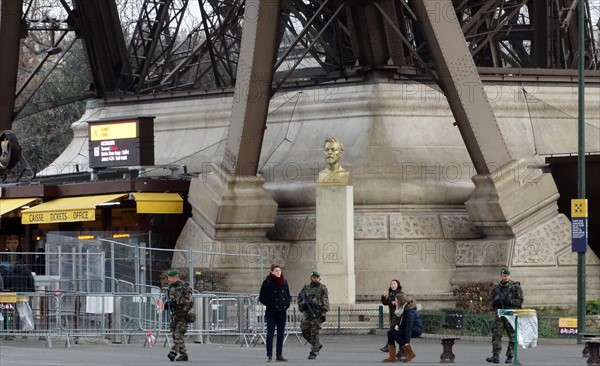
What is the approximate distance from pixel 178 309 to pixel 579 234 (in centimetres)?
1016

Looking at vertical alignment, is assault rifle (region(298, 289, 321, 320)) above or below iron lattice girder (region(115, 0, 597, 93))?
below

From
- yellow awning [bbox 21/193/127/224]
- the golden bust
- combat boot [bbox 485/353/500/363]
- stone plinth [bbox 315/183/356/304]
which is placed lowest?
combat boot [bbox 485/353/500/363]

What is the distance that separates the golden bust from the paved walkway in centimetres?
481

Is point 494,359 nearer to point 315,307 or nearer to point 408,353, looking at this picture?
point 408,353

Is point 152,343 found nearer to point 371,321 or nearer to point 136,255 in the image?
point 136,255

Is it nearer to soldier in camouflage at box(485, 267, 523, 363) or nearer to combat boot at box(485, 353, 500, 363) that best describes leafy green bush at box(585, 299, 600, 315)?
soldier in camouflage at box(485, 267, 523, 363)

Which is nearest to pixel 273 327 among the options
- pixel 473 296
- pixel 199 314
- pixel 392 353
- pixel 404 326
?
pixel 392 353

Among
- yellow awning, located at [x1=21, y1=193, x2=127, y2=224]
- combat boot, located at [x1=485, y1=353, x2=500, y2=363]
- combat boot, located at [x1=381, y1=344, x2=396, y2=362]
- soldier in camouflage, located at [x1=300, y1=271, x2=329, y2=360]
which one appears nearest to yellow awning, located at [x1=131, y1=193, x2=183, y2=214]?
yellow awning, located at [x1=21, y1=193, x2=127, y2=224]

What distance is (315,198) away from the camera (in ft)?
161

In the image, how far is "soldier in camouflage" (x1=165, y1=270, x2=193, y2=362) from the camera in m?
33.4

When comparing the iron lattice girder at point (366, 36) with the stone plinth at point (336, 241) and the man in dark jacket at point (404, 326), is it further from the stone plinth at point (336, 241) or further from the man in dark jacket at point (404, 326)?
A: the man in dark jacket at point (404, 326)

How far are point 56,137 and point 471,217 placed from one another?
4321 cm

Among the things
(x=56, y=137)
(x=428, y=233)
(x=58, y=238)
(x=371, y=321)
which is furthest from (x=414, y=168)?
(x=56, y=137)

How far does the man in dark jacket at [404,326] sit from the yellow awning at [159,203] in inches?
648
